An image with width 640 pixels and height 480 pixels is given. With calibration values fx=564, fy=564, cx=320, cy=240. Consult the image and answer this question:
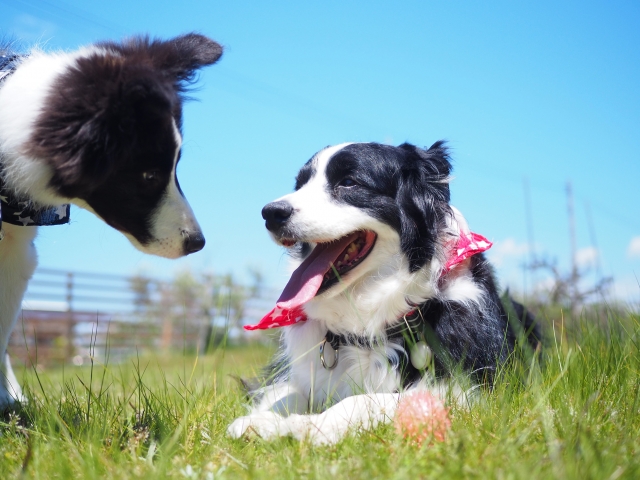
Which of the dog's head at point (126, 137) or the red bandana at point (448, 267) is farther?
A: the red bandana at point (448, 267)

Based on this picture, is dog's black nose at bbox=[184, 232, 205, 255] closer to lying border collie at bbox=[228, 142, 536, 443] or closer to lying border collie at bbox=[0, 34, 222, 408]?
lying border collie at bbox=[0, 34, 222, 408]

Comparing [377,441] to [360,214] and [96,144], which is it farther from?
[96,144]

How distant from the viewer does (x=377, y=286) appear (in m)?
2.91

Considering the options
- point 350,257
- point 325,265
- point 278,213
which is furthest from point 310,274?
point 278,213

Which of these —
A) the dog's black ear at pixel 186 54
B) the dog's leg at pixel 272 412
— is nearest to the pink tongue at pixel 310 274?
the dog's leg at pixel 272 412

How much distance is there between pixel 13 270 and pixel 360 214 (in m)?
1.78

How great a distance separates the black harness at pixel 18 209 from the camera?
2.54 meters

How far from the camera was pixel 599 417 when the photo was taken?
208 centimetres

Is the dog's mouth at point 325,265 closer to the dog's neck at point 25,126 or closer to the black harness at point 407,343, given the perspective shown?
the black harness at point 407,343

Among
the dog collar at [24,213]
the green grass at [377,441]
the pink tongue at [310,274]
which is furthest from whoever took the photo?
the pink tongue at [310,274]

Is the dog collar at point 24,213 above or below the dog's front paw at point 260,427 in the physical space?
above

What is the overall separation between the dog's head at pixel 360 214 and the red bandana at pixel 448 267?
0.11 meters

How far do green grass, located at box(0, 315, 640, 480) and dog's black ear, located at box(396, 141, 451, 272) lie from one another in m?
0.73

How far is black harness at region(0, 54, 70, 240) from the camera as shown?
99.9 inches
